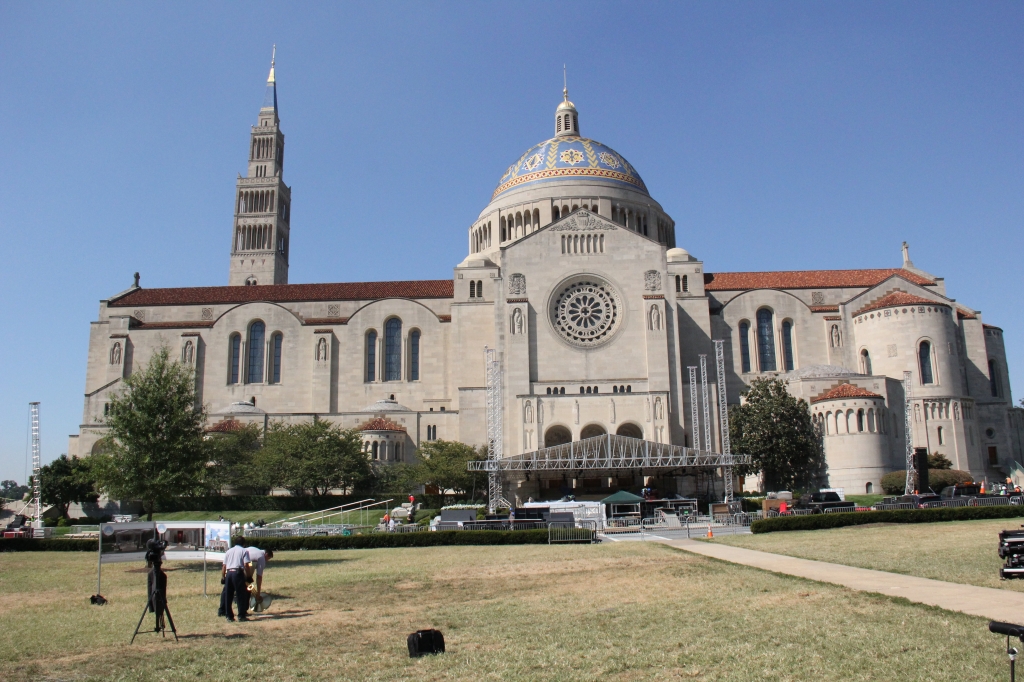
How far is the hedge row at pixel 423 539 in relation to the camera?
95.4ft

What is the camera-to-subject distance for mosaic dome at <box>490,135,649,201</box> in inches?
2911

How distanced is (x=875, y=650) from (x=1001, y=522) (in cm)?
2309

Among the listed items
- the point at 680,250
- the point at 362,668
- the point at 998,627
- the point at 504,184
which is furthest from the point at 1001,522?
the point at 504,184

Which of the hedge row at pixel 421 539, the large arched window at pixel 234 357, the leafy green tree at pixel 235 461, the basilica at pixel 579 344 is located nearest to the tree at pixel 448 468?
the basilica at pixel 579 344

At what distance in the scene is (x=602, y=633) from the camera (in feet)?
39.6

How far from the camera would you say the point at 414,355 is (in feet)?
223

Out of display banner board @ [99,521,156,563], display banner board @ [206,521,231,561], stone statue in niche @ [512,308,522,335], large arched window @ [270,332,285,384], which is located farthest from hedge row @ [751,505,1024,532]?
large arched window @ [270,332,285,384]

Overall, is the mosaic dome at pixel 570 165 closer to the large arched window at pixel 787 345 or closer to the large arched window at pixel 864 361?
the large arched window at pixel 787 345

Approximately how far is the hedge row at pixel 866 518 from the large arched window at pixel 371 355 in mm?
41954

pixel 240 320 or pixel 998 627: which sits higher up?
pixel 240 320

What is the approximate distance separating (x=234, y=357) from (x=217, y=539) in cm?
5376

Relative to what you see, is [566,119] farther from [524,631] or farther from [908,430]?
[524,631]

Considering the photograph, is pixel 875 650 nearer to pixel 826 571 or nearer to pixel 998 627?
pixel 998 627

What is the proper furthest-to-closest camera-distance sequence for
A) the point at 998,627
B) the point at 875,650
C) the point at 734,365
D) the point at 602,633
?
the point at 734,365 < the point at 602,633 < the point at 875,650 < the point at 998,627
